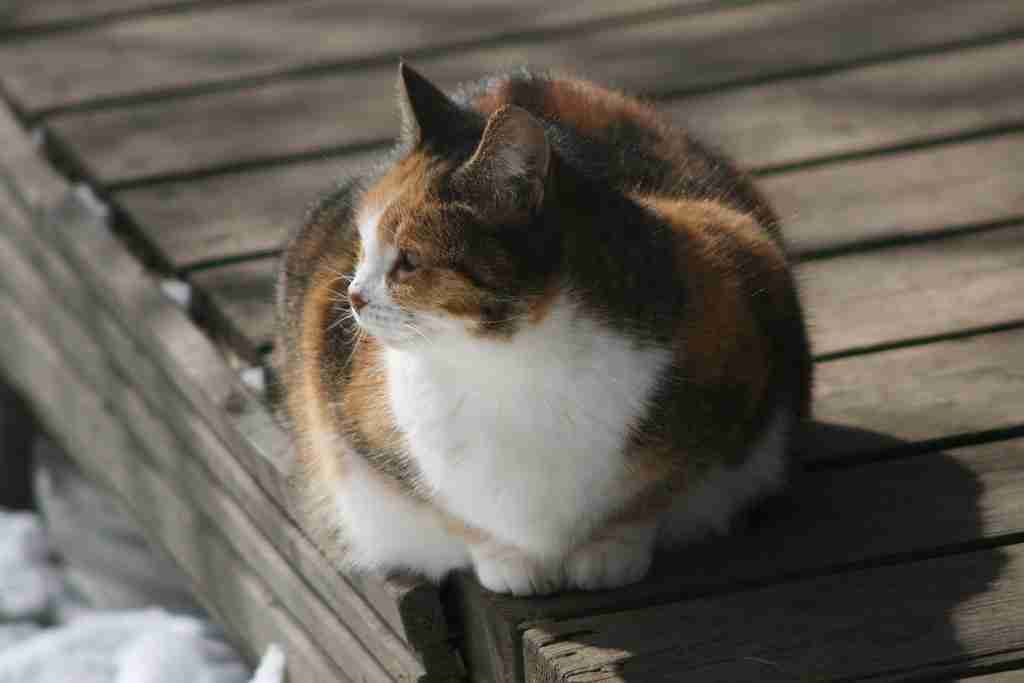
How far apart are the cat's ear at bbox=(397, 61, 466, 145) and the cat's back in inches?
5.7

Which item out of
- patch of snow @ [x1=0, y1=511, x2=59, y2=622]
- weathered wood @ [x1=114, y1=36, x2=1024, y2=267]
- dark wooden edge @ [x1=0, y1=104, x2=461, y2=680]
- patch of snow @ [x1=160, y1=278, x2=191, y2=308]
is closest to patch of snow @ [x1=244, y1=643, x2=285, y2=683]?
dark wooden edge @ [x1=0, y1=104, x2=461, y2=680]

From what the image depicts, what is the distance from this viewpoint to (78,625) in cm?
306

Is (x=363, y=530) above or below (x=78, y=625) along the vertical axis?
above

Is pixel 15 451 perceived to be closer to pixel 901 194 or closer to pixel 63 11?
pixel 63 11

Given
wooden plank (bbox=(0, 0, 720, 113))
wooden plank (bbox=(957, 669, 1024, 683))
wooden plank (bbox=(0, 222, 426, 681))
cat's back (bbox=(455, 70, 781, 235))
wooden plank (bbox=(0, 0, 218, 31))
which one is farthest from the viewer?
wooden plank (bbox=(0, 0, 218, 31))

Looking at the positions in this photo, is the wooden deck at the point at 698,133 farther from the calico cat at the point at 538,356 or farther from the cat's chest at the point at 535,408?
the cat's chest at the point at 535,408

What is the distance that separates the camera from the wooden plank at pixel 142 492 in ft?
8.21

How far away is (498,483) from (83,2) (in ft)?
8.30

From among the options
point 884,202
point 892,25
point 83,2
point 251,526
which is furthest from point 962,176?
point 83,2

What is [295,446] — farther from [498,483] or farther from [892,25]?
[892,25]

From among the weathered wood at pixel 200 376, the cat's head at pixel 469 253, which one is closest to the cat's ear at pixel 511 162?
the cat's head at pixel 469 253

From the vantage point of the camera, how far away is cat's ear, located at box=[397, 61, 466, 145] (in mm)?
1767

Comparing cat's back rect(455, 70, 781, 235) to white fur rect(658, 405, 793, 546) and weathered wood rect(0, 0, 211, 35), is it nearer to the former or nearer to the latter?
white fur rect(658, 405, 793, 546)

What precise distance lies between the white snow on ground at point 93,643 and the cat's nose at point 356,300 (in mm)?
1006
